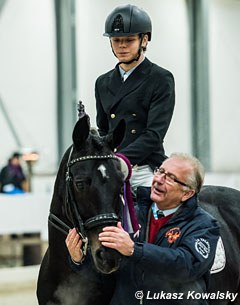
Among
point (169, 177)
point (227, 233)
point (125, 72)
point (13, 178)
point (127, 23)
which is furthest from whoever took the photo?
point (13, 178)

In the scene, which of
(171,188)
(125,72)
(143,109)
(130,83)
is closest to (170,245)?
(171,188)

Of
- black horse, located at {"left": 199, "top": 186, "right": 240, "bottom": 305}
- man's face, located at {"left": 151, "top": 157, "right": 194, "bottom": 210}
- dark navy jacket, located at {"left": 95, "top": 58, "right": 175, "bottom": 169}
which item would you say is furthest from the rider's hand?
black horse, located at {"left": 199, "top": 186, "right": 240, "bottom": 305}

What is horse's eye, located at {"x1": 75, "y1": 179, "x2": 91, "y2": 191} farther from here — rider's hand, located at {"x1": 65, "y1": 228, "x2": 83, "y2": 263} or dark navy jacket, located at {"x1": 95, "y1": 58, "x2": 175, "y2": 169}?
dark navy jacket, located at {"x1": 95, "y1": 58, "x2": 175, "y2": 169}

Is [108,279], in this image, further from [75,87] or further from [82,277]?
[75,87]

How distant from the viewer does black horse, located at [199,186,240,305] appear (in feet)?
12.1

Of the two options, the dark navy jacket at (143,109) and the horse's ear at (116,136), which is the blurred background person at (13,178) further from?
the horse's ear at (116,136)

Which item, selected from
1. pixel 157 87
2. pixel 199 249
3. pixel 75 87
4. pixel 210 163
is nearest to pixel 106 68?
pixel 75 87

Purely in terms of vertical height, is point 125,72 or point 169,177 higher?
point 125,72

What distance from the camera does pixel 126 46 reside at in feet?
11.9

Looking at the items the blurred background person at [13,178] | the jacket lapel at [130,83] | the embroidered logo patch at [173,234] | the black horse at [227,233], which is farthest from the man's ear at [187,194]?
the blurred background person at [13,178]

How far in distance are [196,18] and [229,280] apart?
9859mm

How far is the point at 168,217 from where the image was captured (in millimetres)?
3123

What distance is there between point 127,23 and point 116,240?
124cm

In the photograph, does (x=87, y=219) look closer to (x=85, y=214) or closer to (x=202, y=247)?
(x=85, y=214)
